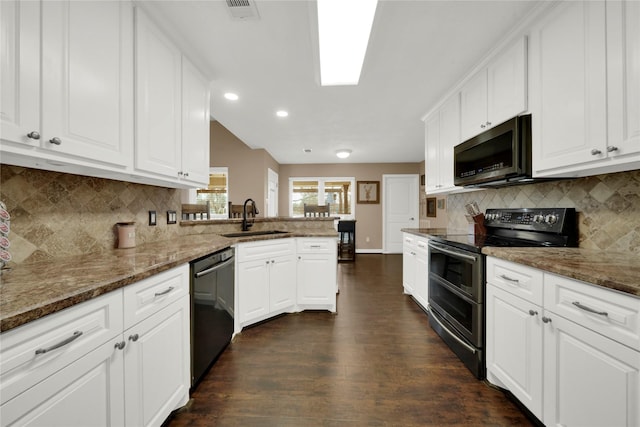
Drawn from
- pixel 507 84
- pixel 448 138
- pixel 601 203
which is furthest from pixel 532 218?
pixel 448 138

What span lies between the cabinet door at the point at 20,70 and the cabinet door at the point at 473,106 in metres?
2.70

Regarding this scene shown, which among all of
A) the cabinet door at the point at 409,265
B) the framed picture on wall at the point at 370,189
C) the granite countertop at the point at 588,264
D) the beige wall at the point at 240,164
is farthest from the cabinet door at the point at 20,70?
the framed picture on wall at the point at 370,189

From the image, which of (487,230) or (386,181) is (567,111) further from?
(386,181)

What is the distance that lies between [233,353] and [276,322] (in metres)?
0.57

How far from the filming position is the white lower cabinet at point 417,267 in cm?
251

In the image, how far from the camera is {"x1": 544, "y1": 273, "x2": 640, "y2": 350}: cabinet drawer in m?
0.83

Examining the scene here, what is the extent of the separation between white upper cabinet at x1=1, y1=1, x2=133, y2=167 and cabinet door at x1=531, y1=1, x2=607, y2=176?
8.08 feet

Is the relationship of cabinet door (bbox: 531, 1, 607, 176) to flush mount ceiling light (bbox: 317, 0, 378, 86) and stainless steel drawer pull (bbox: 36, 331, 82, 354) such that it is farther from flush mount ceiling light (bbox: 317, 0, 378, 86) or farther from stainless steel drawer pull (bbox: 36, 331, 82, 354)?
stainless steel drawer pull (bbox: 36, 331, 82, 354)

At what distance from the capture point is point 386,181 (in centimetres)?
661

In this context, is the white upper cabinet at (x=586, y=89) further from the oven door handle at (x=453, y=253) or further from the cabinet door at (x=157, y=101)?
the cabinet door at (x=157, y=101)

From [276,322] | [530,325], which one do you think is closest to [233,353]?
[276,322]

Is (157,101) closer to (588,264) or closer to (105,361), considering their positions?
(105,361)

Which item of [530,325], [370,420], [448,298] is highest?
[530,325]

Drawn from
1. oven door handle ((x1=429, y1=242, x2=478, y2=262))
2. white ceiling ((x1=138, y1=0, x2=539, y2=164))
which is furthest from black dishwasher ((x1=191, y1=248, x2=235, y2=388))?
oven door handle ((x1=429, y1=242, x2=478, y2=262))
